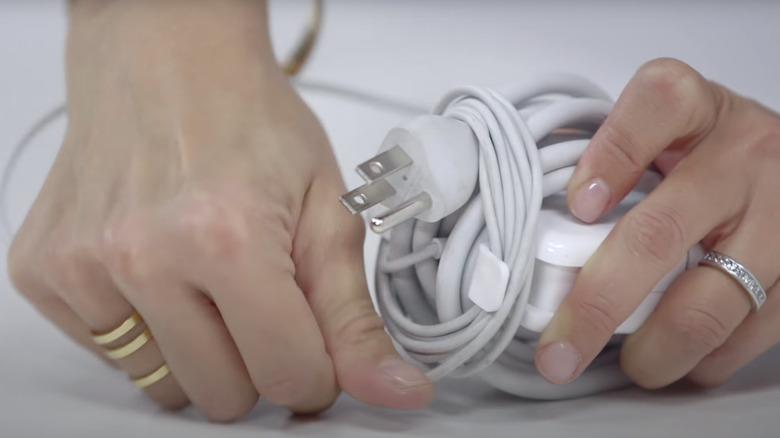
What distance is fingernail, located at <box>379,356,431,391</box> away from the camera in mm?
526

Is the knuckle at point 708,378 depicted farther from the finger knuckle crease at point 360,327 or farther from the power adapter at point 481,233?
the finger knuckle crease at point 360,327

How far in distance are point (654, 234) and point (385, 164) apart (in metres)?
0.18

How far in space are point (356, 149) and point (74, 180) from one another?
1.39 feet

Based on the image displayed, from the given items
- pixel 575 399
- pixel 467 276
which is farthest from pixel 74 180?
pixel 575 399

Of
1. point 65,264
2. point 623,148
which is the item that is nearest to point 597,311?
point 623,148

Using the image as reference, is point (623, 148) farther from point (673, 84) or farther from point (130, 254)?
point (130, 254)

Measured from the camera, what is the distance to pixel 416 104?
103 cm

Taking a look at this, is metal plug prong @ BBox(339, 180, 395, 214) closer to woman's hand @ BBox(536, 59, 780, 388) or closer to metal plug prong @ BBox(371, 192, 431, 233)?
metal plug prong @ BBox(371, 192, 431, 233)

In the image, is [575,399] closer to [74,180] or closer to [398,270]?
[398,270]

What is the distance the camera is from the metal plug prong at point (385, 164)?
0.53 m

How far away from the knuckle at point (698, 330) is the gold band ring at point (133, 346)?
0.35 meters

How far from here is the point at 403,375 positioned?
529 mm

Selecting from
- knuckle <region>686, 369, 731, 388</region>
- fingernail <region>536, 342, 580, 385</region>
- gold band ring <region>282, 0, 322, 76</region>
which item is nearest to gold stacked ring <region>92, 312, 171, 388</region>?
fingernail <region>536, 342, 580, 385</region>

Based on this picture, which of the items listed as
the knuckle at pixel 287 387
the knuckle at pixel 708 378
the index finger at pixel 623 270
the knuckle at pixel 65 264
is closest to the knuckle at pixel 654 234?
the index finger at pixel 623 270
